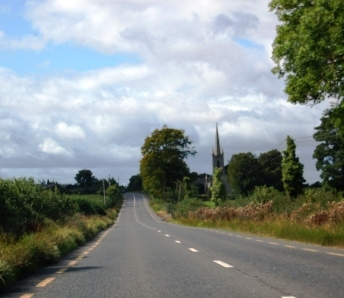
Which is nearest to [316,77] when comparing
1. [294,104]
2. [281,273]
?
[294,104]

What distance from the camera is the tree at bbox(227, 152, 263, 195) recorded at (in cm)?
12238

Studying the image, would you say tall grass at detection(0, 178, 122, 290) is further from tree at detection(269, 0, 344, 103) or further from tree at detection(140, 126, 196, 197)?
tree at detection(140, 126, 196, 197)

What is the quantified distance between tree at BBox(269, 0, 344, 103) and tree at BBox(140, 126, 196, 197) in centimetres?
8950

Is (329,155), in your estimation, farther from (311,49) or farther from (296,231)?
(311,49)

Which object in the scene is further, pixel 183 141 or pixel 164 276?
pixel 183 141

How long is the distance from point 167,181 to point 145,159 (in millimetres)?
5997

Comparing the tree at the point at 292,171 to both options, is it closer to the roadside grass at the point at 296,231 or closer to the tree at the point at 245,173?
the roadside grass at the point at 296,231

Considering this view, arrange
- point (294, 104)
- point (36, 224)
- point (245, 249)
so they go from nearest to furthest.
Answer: point (245, 249)
point (294, 104)
point (36, 224)

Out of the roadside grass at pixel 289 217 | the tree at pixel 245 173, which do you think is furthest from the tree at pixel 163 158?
the roadside grass at pixel 289 217

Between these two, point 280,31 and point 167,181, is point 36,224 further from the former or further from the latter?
point 167,181

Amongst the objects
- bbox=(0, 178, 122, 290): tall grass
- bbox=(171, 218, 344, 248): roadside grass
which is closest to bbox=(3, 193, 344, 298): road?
bbox=(0, 178, 122, 290): tall grass

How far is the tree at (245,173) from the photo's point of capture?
122m

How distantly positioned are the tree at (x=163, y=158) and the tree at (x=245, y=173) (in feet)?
40.1

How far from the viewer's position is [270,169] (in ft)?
404
